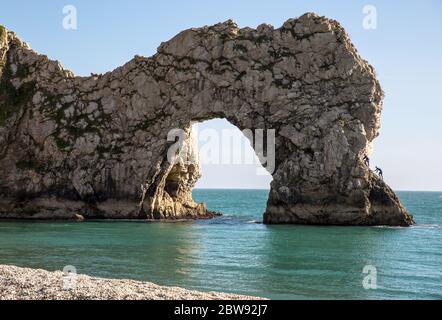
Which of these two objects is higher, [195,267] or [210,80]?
[210,80]

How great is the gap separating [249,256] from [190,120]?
41.8 m

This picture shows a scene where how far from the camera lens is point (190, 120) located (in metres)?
86.4

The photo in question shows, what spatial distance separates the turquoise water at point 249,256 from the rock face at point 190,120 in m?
8.01

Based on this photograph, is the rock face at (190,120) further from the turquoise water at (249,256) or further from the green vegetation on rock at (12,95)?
the turquoise water at (249,256)

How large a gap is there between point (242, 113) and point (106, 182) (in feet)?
73.0

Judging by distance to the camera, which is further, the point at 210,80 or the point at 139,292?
the point at 210,80

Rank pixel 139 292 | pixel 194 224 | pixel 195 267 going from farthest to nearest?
pixel 194 224 < pixel 195 267 < pixel 139 292

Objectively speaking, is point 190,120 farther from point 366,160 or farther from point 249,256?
point 249,256

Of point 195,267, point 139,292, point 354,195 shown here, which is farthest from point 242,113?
point 139,292

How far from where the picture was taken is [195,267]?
133 ft

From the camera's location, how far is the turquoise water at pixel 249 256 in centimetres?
3391

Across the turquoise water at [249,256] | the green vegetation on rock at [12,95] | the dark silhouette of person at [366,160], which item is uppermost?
the green vegetation on rock at [12,95]

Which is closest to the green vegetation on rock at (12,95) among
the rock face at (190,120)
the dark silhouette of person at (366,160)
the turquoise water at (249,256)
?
the rock face at (190,120)

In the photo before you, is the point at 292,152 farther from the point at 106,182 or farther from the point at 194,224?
the point at 106,182
